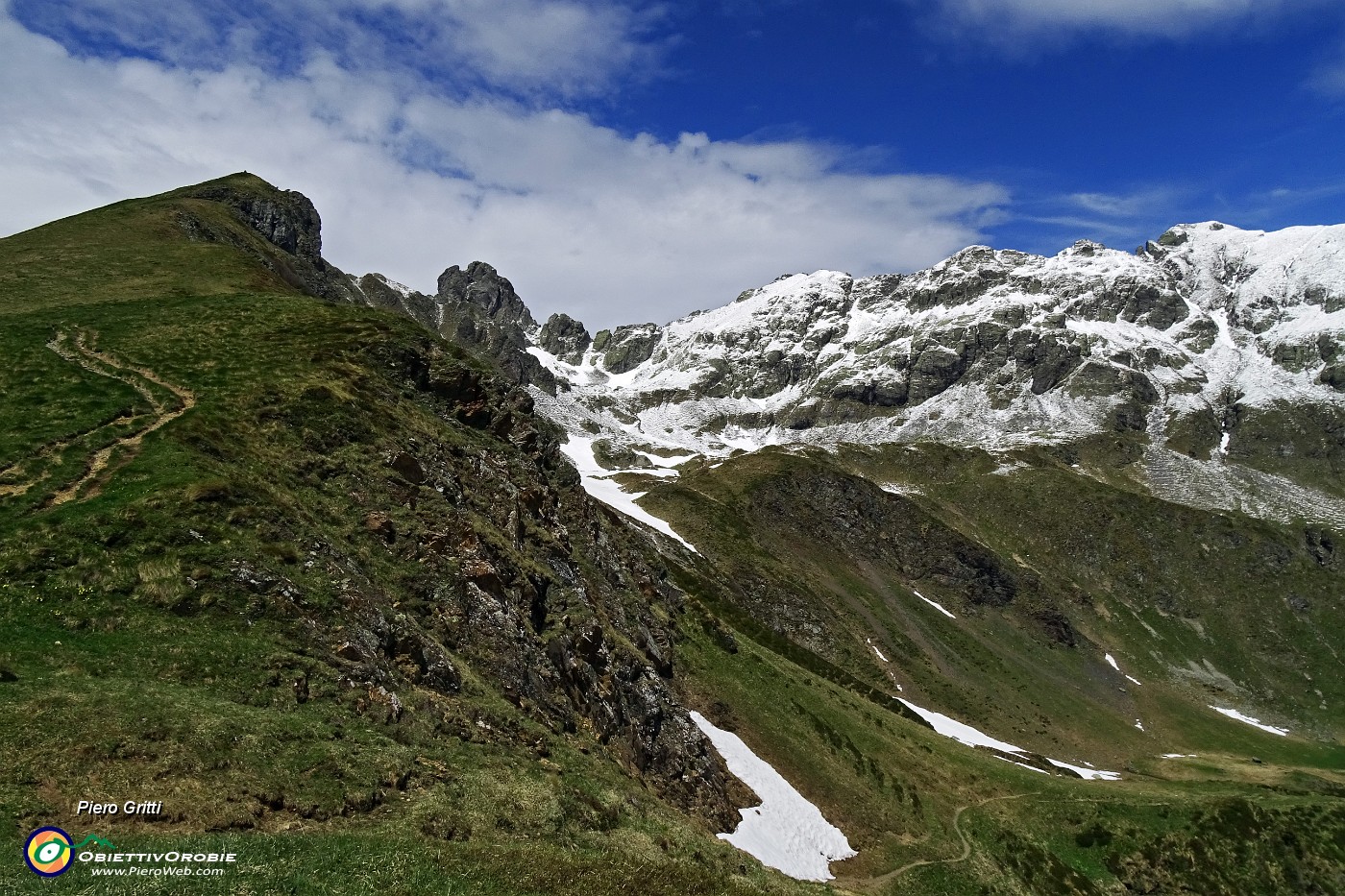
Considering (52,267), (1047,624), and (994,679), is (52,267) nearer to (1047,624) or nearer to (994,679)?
(994,679)

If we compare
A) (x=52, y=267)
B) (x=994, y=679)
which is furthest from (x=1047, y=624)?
(x=52, y=267)

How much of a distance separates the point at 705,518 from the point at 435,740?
11301cm

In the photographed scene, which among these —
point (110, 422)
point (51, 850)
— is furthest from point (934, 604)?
point (51, 850)

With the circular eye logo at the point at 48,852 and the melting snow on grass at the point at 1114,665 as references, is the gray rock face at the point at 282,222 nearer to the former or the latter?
the circular eye logo at the point at 48,852

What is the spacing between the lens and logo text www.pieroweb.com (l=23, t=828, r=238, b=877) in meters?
13.5

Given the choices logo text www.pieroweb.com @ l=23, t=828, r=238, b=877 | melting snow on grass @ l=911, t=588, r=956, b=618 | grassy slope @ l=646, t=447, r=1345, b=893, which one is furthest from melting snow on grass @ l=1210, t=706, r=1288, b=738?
logo text www.pieroweb.com @ l=23, t=828, r=238, b=877

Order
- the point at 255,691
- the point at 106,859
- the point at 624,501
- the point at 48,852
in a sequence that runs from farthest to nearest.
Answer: the point at 624,501 < the point at 255,691 < the point at 106,859 < the point at 48,852

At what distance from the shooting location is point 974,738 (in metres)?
96.8

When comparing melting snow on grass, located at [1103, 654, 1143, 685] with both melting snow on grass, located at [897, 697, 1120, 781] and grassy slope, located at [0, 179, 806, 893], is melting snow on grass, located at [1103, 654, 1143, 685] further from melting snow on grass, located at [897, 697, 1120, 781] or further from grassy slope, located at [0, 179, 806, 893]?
grassy slope, located at [0, 179, 806, 893]

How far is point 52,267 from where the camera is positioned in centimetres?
6556

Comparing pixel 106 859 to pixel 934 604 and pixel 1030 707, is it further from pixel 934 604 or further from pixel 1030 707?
pixel 934 604

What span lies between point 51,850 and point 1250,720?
195 metres

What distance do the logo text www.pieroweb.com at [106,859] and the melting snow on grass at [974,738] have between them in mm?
93468

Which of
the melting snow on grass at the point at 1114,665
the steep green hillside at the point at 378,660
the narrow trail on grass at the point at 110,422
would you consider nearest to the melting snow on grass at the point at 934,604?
the melting snow on grass at the point at 1114,665
